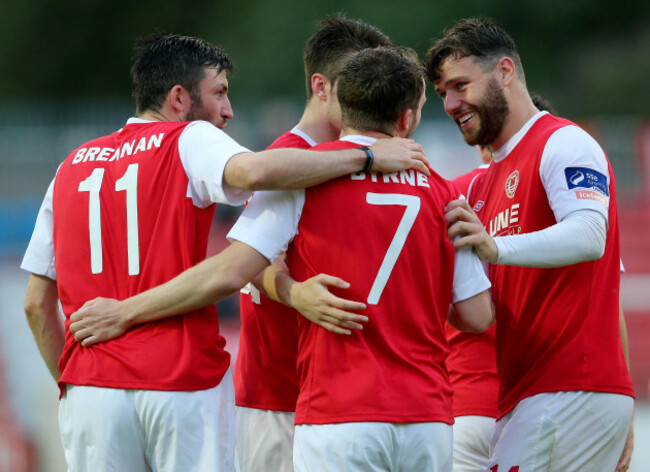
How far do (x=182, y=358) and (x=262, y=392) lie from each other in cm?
84

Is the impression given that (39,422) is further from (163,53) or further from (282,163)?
(282,163)

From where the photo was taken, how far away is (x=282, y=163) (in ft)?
13.7

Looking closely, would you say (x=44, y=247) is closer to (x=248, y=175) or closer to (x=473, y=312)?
(x=248, y=175)

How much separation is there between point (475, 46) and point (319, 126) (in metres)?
0.89

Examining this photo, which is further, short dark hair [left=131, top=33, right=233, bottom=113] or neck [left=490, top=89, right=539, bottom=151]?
neck [left=490, top=89, right=539, bottom=151]

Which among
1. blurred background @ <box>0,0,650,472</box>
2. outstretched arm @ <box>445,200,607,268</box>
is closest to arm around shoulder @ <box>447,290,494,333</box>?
outstretched arm @ <box>445,200,607,268</box>

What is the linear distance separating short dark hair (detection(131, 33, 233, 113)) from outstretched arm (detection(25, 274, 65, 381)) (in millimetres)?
957

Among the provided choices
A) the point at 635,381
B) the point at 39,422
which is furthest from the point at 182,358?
the point at 635,381

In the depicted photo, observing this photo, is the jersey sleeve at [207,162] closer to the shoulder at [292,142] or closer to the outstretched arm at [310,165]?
the outstretched arm at [310,165]

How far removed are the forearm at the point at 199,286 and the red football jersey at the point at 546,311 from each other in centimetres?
132

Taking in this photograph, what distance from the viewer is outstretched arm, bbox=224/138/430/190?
13.7 feet

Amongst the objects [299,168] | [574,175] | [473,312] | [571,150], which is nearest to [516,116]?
[571,150]

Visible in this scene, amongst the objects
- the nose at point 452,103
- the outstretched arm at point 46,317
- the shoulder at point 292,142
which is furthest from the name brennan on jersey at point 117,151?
the nose at point 452,103

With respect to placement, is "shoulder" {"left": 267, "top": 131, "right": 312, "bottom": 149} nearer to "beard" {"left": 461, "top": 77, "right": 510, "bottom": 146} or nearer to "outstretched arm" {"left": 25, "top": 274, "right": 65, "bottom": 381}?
"beard" {"left": 461, "top": 77, "right": 510, "bottom": 146}
